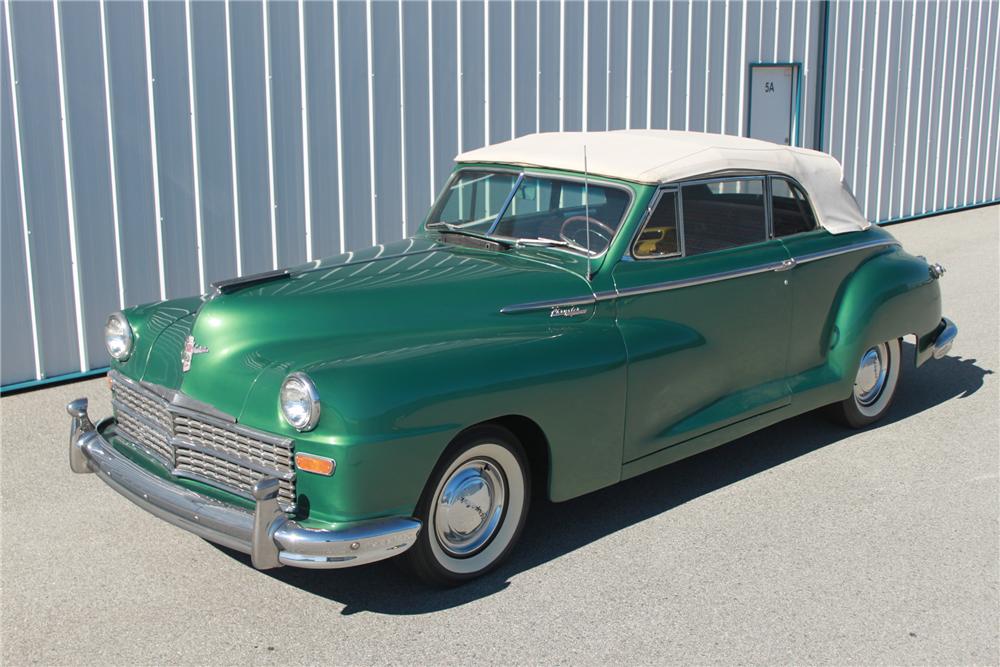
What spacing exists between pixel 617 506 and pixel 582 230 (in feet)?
4.47

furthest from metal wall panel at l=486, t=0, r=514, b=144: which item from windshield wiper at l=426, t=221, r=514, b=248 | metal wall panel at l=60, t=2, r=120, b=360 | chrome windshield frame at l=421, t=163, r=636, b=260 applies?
windshield wiper at l=426, t=221, r=514, b=248

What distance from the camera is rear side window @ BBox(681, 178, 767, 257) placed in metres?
5.05

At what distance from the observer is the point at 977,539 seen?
4.64 m

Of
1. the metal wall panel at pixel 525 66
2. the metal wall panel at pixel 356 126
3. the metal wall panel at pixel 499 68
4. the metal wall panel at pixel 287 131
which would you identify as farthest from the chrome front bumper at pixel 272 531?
the metal wall panel at pixel 525 66

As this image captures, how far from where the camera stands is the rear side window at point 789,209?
5.57 metres

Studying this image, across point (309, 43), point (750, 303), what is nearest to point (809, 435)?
point (750, 303)

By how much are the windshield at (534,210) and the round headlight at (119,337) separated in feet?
5.58

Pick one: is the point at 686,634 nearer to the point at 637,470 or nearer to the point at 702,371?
the point at 637,470

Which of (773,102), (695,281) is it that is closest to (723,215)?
(695,281)

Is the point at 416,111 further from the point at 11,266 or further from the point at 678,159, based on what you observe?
the point at 678,159

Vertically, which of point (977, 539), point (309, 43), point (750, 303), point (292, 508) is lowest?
point (977, 539)

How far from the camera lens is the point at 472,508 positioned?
4148 mm

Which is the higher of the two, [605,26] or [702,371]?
[605,26]

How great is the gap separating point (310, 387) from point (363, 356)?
11.5 inches
